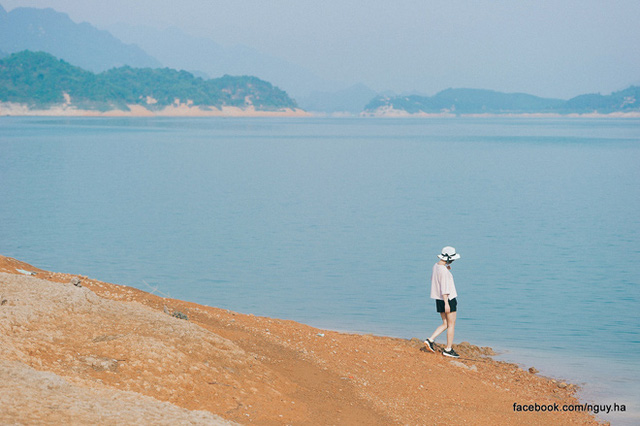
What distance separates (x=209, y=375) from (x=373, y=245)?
1951 cm

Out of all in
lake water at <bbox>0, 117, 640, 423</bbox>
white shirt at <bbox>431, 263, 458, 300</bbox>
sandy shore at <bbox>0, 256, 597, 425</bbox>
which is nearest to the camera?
sandy shore at <bbox>0, 256, 597, 425</bbox>

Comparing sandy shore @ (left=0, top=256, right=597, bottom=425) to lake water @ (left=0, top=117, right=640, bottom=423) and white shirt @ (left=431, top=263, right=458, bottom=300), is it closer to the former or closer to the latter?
white shirt @ (left=431, top=263, right=458, bottom=300)

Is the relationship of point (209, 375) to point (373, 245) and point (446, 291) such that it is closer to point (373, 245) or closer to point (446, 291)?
point (446, 291)

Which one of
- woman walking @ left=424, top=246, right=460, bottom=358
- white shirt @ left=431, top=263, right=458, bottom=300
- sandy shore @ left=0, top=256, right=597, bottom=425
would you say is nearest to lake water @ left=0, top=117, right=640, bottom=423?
woman walking @ left=424, top=246, right=460, bottom=358

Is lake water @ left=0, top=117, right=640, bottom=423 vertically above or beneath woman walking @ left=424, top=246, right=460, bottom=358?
beneath

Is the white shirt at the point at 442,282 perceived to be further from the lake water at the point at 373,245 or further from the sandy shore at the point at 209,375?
the lake water at the point at 373,245

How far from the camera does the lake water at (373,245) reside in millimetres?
16828

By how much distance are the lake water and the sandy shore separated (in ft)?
7.98

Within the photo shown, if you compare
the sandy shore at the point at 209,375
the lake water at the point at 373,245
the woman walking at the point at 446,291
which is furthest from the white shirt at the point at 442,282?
the lake water at the point at 373,245

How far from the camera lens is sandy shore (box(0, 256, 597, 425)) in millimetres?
6621

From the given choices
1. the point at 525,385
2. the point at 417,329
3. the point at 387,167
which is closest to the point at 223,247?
the point at 417,329

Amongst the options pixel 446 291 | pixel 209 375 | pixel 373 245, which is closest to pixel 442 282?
pixel 446 291

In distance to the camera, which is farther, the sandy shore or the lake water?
the lake water

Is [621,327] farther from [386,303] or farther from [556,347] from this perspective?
[386,303]
